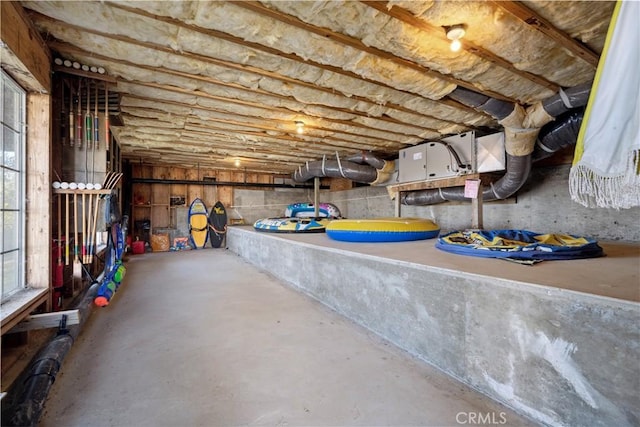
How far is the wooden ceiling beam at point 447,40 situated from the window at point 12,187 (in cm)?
223

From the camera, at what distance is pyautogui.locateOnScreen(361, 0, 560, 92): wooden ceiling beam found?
163cm

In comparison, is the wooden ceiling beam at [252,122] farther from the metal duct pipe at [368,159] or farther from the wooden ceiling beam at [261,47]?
the wooden ceiling beam at [261,47]

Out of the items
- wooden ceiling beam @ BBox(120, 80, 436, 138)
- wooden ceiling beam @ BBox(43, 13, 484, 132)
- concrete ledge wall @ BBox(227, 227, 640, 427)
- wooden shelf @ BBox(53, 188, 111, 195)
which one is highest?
wooden ceiling beam @ BBox(43, 13, 484, 132)

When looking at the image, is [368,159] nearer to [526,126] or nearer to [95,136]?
[526,126]

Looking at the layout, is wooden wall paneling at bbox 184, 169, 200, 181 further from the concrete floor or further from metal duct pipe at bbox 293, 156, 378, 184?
the concrete floor

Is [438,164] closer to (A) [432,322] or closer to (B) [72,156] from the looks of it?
(A) [432,322]

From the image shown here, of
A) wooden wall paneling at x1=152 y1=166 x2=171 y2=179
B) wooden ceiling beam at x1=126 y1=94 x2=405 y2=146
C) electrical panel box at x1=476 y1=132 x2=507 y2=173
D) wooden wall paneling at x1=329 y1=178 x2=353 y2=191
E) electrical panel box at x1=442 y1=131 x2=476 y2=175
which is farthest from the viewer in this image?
wooden wall paneling at x1=329 y1=178 x2=353 y2=191

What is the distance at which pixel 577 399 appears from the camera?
1.22 metres

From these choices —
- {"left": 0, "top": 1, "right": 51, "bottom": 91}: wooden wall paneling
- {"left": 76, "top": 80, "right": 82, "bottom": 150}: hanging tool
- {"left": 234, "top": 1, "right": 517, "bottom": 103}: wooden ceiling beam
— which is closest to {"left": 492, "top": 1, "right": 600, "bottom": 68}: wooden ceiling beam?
{"left": 234, "top": 1, "right": 517, "bottom": 103}: wooden ceiling beam

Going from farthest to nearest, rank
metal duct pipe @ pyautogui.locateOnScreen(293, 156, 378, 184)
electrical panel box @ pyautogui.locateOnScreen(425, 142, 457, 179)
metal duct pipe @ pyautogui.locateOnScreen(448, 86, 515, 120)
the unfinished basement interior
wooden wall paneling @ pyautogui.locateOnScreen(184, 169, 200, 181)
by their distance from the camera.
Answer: wooden wall paneling @ pyautogui.locateOnScreen(184, 169, 200, 181), metal duct pipe @ pyautogui.locateOnScreen(293, 156, 378, 184), electrical panel box @ pyautogui.locateOnScreen(425, 142, 457, 179), metal duct pipe @ pyautogui.locateOnScreen(448, 86, 515, 120), the unfinished basement interior

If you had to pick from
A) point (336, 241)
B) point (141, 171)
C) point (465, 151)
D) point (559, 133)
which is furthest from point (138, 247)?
point (559, 133)

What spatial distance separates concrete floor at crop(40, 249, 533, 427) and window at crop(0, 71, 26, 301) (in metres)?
0.63

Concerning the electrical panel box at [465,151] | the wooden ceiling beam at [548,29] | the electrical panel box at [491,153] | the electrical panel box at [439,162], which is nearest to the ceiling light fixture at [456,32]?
the wooden ceiling beam at [548,29]

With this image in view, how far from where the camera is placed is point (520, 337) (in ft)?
4.60
